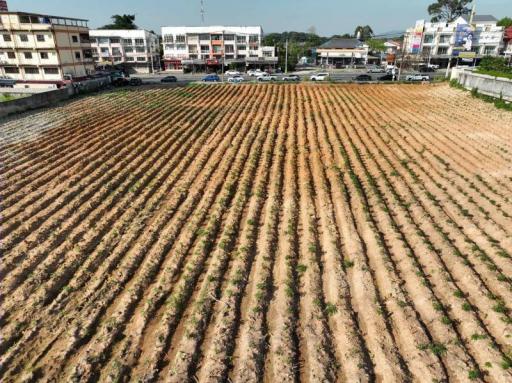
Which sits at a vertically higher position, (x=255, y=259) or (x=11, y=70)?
(x=11, y=70)

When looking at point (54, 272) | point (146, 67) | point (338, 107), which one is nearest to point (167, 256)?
point (54, 272)

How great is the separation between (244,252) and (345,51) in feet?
278

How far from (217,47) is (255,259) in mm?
74844

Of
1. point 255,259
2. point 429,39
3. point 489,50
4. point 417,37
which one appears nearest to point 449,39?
point 429,39

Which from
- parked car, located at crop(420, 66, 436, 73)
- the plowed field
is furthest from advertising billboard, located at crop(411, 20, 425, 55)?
the plowed field

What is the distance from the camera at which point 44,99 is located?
2911 cm

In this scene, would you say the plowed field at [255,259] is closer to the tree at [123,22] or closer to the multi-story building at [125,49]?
the multi-story building at [125,49]

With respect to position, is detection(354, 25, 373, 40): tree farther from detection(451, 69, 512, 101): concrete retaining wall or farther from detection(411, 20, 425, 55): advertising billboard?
detection(451, 69, 512, 101): concrete retaining wall

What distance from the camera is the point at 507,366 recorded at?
6.36 metres

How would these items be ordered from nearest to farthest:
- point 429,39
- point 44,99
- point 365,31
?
point 44,99, point 429,39, point 365,31

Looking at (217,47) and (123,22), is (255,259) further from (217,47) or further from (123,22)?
(123,22)

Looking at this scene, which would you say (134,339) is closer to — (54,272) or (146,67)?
(54,272)

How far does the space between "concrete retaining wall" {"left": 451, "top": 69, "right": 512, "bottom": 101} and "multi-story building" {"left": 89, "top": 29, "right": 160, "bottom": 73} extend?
60.7 m

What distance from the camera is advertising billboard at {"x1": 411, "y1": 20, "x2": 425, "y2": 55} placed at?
75.9 meters
